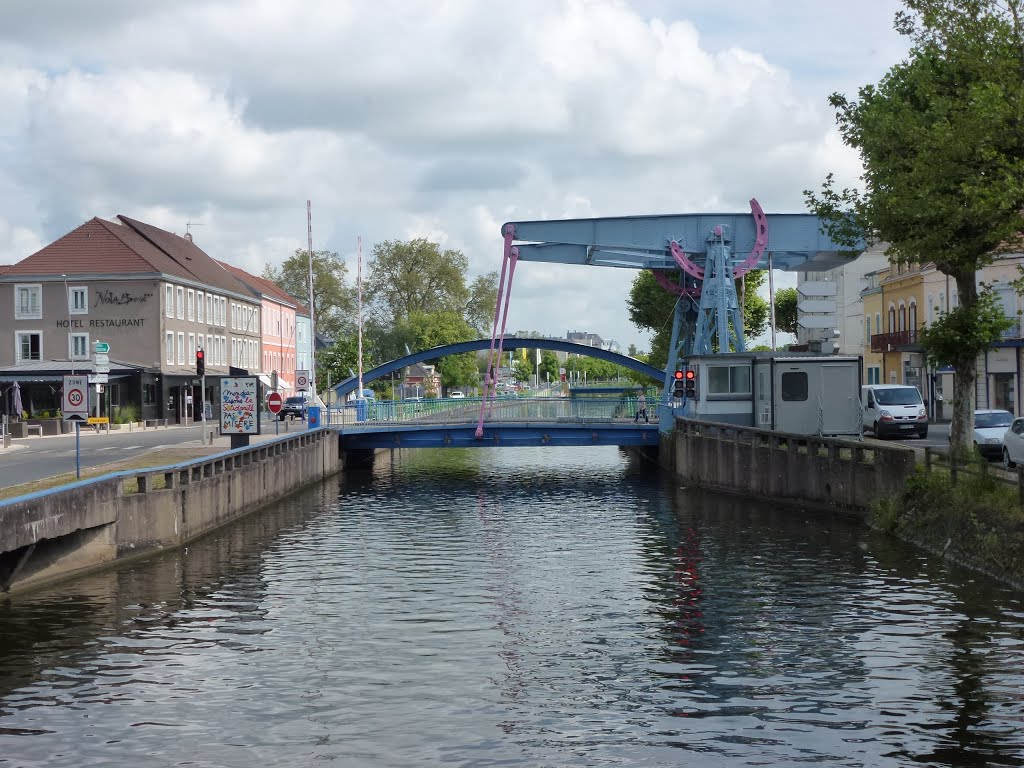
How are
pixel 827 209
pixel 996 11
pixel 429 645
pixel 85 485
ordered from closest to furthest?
pixel 429 645 < pixel 85 485 < pixel 996 11 < pixel 827 209

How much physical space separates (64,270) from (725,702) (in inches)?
2583

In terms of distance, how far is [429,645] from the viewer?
1603 cm

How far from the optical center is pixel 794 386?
36.4 m

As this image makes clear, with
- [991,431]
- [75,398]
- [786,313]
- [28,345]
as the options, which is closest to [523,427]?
[991,431]

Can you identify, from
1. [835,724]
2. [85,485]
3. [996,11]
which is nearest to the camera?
[835,724]

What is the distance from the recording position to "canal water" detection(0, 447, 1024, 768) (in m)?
11.7

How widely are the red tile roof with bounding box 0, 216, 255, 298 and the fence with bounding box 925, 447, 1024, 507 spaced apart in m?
54.6

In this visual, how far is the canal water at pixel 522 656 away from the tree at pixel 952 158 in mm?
4678

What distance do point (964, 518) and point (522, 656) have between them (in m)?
9.84

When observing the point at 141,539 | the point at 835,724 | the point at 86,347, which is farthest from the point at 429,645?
the point at 86,347

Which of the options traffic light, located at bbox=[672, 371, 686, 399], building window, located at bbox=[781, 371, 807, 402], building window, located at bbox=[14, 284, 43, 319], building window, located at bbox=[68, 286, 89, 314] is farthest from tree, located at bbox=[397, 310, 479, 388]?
building window, located at bbox=[781, 371, 807, 402]

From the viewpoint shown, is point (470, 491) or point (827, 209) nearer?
point (827, 209)

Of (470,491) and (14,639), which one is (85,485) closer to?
(14,639)

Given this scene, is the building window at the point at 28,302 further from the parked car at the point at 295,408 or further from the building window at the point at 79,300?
the parked car at the point at 295,408
